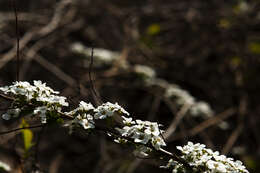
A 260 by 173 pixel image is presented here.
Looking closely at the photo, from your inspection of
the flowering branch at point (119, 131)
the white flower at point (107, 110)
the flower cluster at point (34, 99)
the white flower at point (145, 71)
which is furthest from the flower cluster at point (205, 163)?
the white flower at point (145, 71)

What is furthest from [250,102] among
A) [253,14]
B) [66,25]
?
[66,25]

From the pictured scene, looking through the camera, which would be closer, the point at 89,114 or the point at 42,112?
the point at 42,112

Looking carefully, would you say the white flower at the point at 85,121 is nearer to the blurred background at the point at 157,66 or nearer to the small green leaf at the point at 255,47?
the blurred background at the point at 157,66

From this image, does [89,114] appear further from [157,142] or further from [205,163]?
[205,163]

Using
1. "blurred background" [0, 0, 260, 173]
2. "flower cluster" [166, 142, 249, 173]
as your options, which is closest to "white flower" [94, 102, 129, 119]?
"flower cluster" [166, 142, 249, 173]

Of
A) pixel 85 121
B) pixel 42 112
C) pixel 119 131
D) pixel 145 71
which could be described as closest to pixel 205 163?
pixel 119 131

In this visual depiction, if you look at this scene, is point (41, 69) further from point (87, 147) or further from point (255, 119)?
point (255, 119)
